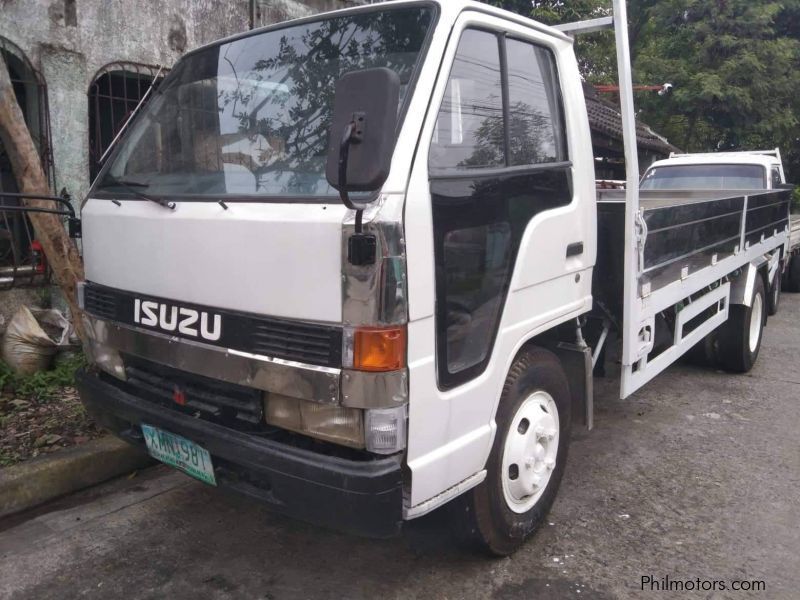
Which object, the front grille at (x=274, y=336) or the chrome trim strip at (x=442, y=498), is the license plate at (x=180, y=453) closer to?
the front grille at (x=274, y=336)

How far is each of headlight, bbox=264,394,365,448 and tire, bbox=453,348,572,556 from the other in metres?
0.67

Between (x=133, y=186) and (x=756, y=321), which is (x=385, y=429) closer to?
(x=133, y=186)

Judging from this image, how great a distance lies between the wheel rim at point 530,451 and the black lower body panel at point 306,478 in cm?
74

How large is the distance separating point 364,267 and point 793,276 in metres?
10.2

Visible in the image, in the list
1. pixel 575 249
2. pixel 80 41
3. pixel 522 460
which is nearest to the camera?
pixel 522 460

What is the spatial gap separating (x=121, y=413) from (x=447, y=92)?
1813 millimetres

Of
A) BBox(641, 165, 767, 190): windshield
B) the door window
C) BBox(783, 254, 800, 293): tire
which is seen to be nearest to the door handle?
the door window

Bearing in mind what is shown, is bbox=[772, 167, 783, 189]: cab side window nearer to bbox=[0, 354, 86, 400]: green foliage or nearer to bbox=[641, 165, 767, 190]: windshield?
bbox=[641, 165, 767, 190]: windshield

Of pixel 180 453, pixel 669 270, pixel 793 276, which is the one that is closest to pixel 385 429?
pixel 180 453

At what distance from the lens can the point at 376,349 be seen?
217 centimetres

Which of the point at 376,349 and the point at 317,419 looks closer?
the point at 376,349

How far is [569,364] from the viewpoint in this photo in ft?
10.9

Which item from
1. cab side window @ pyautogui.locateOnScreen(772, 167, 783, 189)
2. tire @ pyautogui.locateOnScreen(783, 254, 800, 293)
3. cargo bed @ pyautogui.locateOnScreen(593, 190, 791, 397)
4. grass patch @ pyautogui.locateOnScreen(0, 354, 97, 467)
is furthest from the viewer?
tire @ pyautogui.locateOnScreen(783, 254, 800, 293)

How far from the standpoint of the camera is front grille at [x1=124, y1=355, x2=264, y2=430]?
250 centimetres
